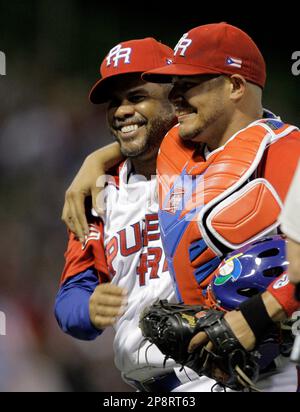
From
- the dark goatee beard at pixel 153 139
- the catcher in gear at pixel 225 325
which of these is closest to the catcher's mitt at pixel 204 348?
the catcher in gear at pixel 225 325

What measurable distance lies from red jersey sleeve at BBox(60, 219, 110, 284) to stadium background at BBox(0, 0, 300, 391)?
132 cm

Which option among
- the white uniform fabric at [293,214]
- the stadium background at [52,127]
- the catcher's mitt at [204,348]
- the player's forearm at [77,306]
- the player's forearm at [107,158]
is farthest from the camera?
the stadium background at [52,127]

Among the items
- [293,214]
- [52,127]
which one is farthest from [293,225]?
[52,127]

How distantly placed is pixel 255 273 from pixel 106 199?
0.97m

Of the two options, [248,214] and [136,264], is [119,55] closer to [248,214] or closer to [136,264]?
[136,264]

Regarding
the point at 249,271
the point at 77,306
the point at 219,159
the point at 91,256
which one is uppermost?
the point at 219,159

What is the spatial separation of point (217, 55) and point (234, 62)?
55 mm

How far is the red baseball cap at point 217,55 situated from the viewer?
8.59 feet

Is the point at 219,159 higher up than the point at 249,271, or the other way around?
A: the point at 219,159

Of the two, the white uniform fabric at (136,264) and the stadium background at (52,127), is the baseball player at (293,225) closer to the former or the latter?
the white uniform fabric at (136,264)

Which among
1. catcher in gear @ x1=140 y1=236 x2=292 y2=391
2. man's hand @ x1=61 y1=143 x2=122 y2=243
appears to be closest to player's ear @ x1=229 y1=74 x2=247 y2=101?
catcher in gear @ x1=140 y1=236 x2=292 y2=391

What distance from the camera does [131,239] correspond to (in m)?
3.09

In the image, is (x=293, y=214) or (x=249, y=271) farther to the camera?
(x=249, y=271)

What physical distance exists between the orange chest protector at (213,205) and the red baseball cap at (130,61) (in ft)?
1.51
